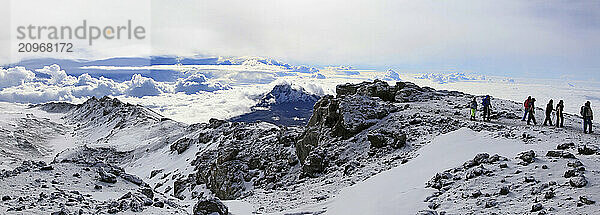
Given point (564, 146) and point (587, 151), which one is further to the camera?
point (564, 146)

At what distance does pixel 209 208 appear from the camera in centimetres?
1620

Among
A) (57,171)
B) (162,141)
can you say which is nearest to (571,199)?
(57,171)

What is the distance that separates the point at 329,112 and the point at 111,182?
57.4 ft

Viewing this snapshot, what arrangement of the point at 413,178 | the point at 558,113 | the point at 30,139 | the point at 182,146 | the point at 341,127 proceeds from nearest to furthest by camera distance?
the point at 413,178 < the point at 558,113 < the point at 341,127 < the point at 182,146 < the point at 30,139

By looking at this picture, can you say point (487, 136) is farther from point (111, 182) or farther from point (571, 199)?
point (111, 182)

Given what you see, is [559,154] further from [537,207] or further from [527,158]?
[537,207]

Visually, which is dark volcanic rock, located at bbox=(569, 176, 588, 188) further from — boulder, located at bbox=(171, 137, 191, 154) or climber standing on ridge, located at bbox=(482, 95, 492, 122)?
boulder, located at bbox=(171, 137, 191, 154)

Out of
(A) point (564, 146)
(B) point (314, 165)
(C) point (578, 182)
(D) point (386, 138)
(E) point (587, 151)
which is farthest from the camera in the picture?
(B) point (314, 165)

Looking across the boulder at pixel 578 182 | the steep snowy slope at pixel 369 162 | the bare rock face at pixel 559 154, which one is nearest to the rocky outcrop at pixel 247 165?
the steep snowy slope at pixel 369 162

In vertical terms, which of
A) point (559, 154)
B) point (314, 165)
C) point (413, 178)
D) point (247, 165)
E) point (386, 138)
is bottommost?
point (247, 165)

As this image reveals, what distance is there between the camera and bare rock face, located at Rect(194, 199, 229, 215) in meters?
16.0

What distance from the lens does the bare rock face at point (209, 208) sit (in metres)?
16.0

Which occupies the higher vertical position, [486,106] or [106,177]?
[486,106]

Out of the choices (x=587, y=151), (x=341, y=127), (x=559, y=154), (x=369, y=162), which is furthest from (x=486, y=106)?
(x=559, y=154)
